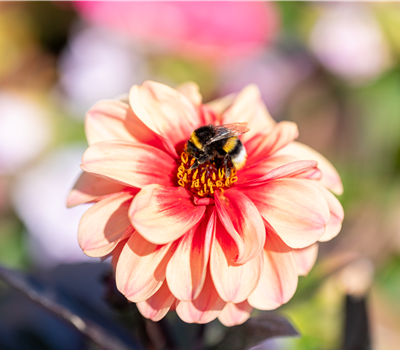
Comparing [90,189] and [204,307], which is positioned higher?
[90,189]

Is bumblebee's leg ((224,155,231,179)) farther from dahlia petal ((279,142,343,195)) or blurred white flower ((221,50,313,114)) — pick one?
blurred white flower ((221,50,313,114))

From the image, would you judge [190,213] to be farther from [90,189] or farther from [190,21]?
[190,21]

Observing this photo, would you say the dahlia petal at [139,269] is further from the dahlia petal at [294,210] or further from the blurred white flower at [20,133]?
the blurred white flower at [20,133]

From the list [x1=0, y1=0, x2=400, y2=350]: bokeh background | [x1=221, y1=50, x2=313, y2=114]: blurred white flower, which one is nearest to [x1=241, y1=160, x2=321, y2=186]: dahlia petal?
[x1=0, y1=0, x2=400, y2=350]: bokeh background

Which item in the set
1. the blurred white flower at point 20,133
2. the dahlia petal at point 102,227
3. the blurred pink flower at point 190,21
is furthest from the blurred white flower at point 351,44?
the dahlia petal at point 102,227

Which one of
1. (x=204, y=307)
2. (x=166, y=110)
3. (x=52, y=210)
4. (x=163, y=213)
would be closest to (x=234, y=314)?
(x=204, y=307)

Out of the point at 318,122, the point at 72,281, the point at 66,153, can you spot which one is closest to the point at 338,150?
the point at 318,122

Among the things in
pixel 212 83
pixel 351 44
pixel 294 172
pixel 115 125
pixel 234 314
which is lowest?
pixel 351 44
